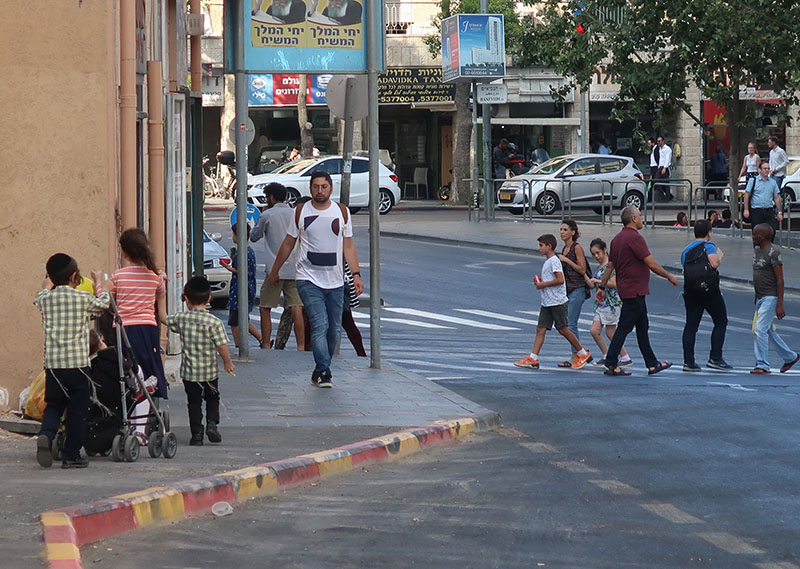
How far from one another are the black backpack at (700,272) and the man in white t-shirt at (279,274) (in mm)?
3968

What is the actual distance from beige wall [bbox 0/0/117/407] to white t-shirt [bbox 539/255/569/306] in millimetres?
5600

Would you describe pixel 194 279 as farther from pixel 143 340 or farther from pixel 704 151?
pixel 704 151

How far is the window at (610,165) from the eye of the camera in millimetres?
38312

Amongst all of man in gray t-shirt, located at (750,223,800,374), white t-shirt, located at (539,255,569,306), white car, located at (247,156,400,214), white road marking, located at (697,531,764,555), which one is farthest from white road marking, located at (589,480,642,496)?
white car, located at (247,156,400,214)

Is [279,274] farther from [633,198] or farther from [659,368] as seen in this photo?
[633,198]

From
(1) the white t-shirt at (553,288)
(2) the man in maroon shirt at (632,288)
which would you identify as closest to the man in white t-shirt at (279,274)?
(1) the white t-shirt at (553,288)

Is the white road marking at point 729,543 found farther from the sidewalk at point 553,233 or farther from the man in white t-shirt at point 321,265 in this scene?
the sidewalk at point 553,233

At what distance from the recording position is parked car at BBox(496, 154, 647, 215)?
36156mm

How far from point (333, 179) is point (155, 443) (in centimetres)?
3058

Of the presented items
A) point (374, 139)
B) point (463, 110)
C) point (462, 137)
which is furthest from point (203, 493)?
point (463, 110)

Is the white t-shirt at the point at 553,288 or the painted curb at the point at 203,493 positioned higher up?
the white t-shirt at the point at 553,288

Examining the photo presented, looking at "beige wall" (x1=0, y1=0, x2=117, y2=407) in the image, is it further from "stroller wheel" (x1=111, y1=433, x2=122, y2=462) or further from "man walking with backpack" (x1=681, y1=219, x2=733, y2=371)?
"man walking with backpack" (x1=681, y1=219, x2=733, y2=371)

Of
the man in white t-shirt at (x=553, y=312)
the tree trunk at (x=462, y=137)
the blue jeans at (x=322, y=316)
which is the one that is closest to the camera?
the blue jeans at (x=322, y=316)

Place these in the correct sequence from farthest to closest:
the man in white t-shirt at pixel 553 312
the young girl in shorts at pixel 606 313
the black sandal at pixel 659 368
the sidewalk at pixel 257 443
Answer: the young girl in shorts at pixel 606 313, the man in white t-shirt at pixel 553 312, the black sandal at pixel 659 368, the sidewalk at pixel 257 443
